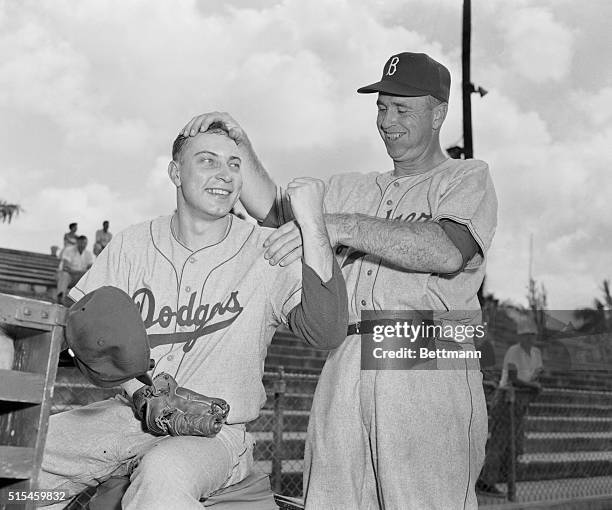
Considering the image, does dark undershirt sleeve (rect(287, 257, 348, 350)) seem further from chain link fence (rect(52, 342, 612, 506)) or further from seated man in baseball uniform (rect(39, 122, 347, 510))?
chain link fence (rect(52, 342, 612, 506))

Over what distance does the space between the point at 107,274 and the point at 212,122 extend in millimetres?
609

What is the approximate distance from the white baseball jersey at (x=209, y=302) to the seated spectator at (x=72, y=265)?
11.4m

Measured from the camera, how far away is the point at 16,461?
58.9 inches

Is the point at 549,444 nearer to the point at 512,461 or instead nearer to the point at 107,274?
the point at 512,461

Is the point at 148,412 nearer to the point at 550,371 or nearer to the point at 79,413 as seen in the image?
the point at 79,413

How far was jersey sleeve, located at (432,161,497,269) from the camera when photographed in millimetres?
2744

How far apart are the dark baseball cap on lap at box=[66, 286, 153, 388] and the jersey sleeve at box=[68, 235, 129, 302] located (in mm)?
711

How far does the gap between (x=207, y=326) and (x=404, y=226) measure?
2.47 feet

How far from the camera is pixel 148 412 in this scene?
6.93 ft

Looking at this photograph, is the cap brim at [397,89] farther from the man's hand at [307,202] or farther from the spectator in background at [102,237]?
the spectator in background at [102,237]

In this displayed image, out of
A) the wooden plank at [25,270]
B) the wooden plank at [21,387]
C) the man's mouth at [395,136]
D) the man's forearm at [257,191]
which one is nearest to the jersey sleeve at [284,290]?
the man's forearm at [257,191]

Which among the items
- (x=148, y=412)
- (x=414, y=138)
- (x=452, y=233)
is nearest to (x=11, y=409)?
(x=148, y=412)

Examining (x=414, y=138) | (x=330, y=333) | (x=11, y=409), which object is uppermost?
(x=414, y=138)

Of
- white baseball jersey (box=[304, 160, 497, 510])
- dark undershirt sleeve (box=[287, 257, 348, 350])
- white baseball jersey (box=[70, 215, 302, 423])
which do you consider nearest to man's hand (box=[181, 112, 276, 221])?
white baseball jersey (box=[70, 215, 302, 423])
